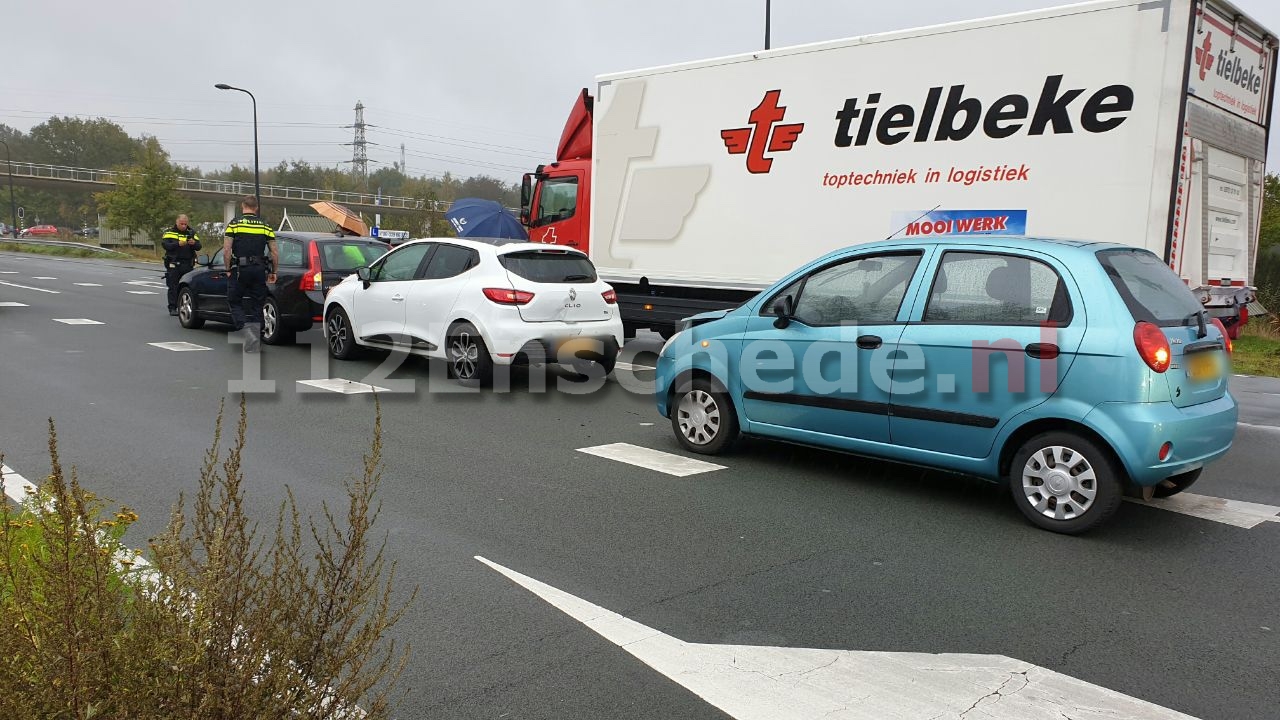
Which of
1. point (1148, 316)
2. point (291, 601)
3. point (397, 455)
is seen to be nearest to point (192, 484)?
point (397, 455)

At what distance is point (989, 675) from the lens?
3.46 metres

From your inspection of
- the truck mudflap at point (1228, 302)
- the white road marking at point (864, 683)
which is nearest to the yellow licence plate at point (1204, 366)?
the white road marking at point (864, 683)

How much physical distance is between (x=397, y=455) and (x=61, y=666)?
194 inches

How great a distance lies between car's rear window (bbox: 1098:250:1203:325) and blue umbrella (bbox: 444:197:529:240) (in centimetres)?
1381

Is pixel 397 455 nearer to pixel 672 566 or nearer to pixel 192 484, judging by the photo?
pixel 192 484

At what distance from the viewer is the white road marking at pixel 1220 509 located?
18.3ft

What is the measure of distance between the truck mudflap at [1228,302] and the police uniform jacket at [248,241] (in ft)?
35.7

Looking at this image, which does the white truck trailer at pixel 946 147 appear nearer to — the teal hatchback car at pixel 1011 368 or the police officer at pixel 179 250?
the teal hatchback car at pixel 1011 368

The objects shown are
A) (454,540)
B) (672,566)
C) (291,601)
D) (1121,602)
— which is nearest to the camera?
(291,601)

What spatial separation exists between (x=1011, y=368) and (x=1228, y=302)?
5136 mm

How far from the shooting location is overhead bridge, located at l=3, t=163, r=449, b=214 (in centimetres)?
8088

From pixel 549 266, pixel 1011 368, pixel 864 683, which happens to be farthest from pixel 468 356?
pixel 864 683

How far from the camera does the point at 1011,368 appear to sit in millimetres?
5320

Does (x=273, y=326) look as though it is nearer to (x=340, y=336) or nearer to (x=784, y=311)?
(x=340, y=336)
